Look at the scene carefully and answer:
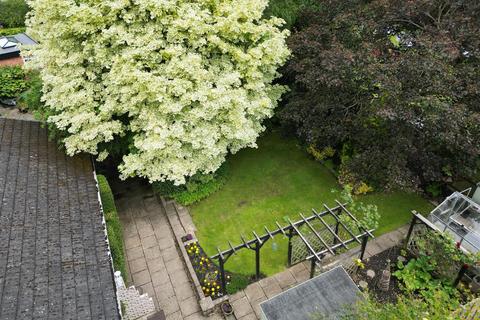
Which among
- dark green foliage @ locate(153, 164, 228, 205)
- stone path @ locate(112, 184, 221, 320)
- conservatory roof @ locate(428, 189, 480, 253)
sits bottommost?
stone path @ locate(112, 184, 221, 320)

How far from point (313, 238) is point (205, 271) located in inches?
161

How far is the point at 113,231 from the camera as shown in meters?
13.0

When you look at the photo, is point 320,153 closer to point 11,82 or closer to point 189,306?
point 189,306

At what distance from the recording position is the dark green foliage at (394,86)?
11.7 metres

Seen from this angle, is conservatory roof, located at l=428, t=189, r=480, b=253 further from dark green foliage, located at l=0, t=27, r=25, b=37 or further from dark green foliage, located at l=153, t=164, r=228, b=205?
dark green foliage, located at l=0, t=27, r=25, b=37

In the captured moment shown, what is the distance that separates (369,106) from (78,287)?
10.9 meters

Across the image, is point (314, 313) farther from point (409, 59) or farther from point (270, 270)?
point (409, 59)

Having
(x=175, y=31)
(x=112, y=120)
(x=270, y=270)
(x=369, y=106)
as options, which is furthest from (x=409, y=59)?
(x=112, y=120)

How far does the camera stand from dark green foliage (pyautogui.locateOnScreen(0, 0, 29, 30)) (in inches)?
1148

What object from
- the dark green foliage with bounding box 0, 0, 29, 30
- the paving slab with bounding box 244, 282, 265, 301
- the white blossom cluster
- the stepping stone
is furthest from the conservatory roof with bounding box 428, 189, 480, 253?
the dark green foliage with bounding box 0, 0, 29, 30

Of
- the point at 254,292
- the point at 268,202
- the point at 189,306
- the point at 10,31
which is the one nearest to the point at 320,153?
the point at 268,202

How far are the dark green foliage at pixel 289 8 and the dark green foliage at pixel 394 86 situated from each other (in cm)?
120

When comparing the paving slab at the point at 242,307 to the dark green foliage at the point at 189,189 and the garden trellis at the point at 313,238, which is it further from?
the dark green foliage at the point at 189,189

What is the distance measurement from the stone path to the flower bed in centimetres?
47
